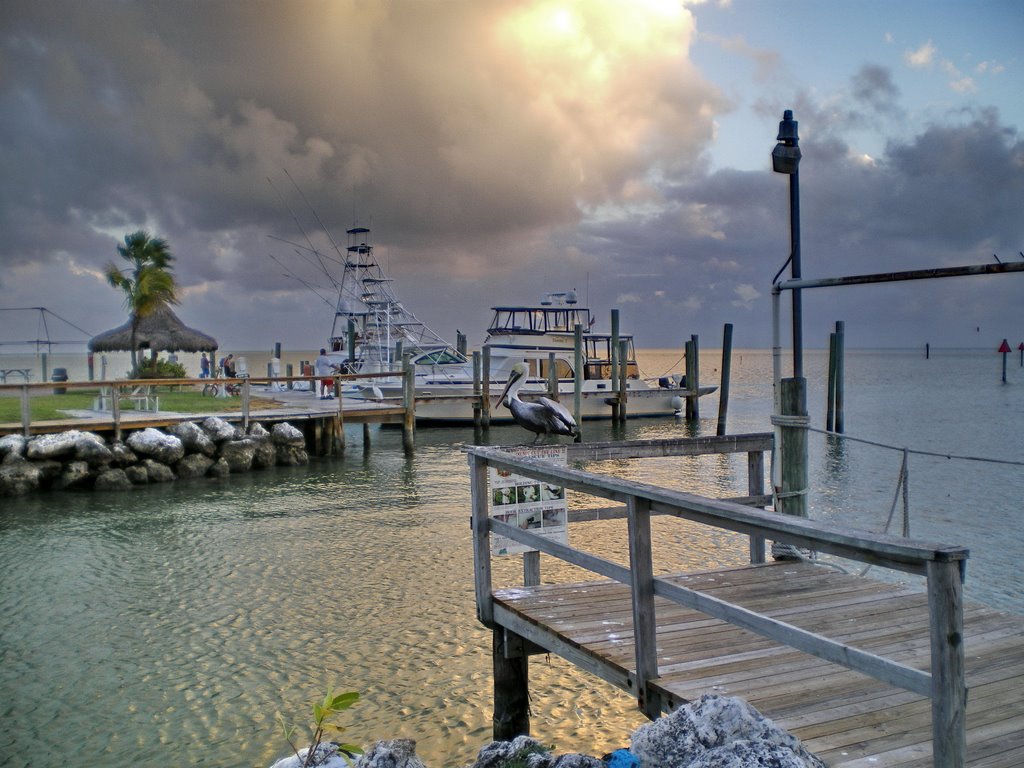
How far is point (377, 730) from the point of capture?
583 centimetres

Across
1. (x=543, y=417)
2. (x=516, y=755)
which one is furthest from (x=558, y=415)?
(x=516, y=755)

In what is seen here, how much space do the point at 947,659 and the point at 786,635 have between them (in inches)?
23.6

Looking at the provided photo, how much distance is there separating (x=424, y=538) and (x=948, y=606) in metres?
A: 10.5

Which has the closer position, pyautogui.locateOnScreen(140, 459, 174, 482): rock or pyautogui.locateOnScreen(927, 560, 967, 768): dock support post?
pyautogui.locateOnScreen(927, 560, 967, 768): dock support post

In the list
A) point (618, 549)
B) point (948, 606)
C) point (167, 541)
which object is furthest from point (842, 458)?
point (948, 606)

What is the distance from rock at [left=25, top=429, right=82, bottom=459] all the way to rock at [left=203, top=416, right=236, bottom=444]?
2930 mm

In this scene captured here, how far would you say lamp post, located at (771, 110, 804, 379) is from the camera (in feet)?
20.4

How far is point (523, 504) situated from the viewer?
5117 mm

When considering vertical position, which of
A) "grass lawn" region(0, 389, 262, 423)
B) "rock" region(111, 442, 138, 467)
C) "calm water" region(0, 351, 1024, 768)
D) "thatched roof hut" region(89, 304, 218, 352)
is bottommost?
"calm water" region(0, 351, 1024, 768)

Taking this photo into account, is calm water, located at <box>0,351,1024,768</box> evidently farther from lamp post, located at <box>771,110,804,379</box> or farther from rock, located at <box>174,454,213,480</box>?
lamp post, located at <box>771,110,804,379</box>

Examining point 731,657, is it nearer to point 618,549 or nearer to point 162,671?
point 162,671

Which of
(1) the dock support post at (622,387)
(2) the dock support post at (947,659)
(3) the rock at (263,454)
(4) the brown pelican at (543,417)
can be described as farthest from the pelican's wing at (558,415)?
(1) the dock support post at (622,387)

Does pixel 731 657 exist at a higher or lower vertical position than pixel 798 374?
lower

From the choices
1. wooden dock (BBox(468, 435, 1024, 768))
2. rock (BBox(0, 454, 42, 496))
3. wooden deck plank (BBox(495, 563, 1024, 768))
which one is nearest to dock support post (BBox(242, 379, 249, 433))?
rock (BBox(0, 454, 42, 496))
